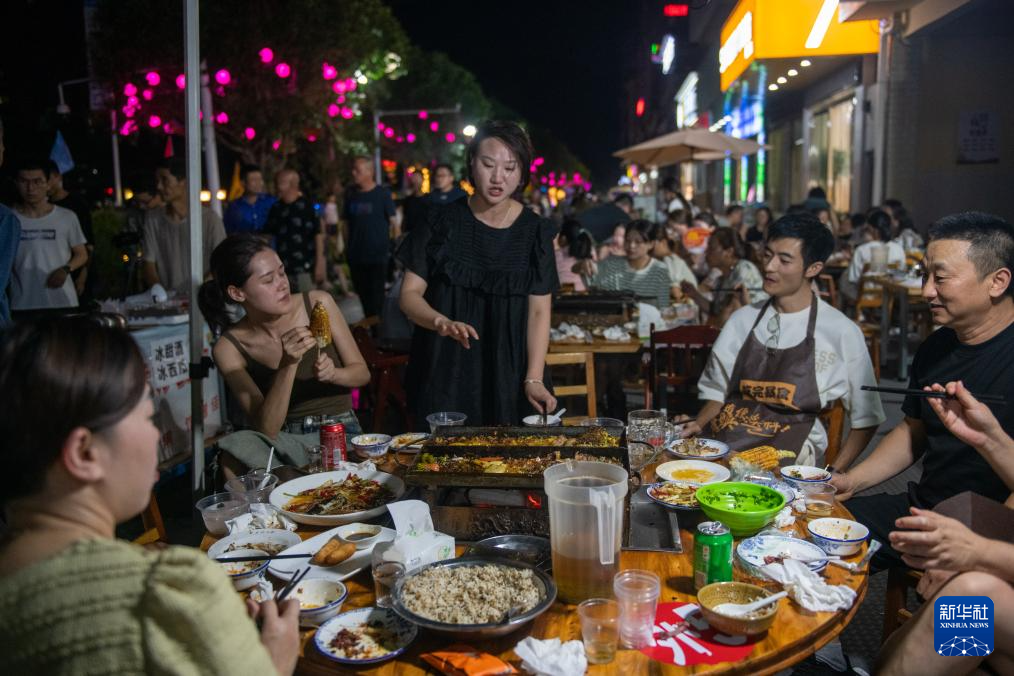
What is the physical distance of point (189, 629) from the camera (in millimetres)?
1337

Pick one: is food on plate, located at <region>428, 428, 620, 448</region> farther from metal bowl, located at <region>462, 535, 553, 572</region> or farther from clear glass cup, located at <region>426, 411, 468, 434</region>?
metal bowl, located at <region>462, 535, 553, 572</region>

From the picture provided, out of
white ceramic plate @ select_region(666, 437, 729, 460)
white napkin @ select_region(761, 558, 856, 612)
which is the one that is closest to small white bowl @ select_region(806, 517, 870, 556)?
white napkin @ select_region(761, 558, 856, 612)

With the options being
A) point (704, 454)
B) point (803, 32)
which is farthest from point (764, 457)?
point (803, 32)

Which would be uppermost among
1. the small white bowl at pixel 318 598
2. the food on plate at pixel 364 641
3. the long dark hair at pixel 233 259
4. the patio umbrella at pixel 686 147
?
the patio umbrella at pixel 686 147

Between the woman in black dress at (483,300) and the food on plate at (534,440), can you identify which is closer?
the food on plate at (534,440)

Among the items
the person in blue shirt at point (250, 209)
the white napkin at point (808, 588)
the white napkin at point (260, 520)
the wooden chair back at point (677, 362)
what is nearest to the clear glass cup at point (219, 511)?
the white napkin at point (260, 520)

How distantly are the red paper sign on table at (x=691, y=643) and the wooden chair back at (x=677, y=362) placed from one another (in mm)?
3065

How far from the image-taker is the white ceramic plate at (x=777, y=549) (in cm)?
231

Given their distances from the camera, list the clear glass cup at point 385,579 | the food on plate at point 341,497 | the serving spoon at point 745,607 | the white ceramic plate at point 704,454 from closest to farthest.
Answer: the serving spoon at point 745,607 < the clear glass cup at point 385,579 < the food on plate at point 341,497 < the white ceramic plate at point 704,454

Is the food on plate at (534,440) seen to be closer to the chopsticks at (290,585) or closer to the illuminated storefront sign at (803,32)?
the chopsticks at (290,585)

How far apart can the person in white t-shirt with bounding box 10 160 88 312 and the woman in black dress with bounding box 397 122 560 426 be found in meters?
4.13

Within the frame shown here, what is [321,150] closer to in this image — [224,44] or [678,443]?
[224,44]

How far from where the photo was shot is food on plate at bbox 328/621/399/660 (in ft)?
6.23

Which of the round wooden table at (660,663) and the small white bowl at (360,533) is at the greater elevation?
the small white bowl at (360,533)
